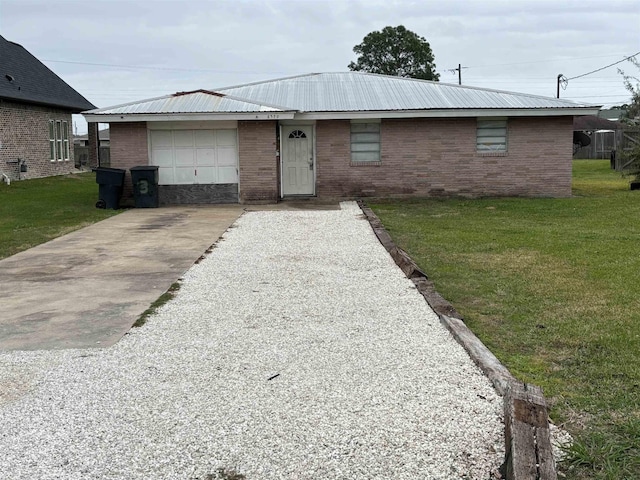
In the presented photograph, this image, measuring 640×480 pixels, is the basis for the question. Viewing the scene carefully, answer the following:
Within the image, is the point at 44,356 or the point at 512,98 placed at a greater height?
the point at 512,98

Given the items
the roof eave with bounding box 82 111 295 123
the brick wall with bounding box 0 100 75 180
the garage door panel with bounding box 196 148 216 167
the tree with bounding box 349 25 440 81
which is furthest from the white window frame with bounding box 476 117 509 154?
the tree with bounding box 349 25 440 81

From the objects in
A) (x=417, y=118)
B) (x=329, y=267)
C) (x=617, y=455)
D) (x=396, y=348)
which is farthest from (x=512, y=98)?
(x=617, y=455)

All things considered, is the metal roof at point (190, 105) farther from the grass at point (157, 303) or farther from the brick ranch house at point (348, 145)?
the grass at point (157, 303)

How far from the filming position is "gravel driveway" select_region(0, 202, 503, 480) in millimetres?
3873

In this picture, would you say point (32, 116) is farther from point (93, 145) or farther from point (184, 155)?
point (184, 155)

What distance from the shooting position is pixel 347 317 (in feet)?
23.5

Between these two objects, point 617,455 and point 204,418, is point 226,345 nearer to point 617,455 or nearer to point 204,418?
point 204,418

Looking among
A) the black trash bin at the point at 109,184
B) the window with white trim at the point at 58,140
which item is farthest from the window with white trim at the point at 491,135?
the window with white trim at the point at 58,140

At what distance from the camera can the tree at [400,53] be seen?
64875 millimetres

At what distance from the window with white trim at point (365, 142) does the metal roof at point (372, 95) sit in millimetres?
595

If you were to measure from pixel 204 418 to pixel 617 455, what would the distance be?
236 cm

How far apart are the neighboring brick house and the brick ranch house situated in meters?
10.2

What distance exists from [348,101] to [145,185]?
20.9 ft

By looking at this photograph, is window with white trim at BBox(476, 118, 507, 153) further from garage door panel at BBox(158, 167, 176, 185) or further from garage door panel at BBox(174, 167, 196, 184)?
garage door panel at BBox(158, 167, 176, 185)
